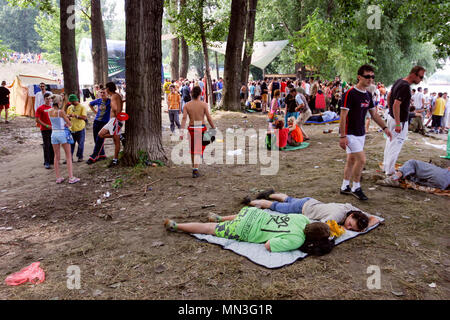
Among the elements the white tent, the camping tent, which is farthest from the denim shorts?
the white tent

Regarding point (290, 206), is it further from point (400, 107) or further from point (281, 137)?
point (281, 137)

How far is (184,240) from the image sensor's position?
13.9 feet

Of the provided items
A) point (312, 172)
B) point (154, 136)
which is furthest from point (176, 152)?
point (312, 172)

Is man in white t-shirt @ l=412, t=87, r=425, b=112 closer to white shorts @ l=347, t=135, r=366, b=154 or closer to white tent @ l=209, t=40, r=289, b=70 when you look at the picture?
white tent @ l=209, t=40, r=289, b=70

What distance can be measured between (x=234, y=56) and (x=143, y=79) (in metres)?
10.5

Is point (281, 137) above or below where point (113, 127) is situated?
below

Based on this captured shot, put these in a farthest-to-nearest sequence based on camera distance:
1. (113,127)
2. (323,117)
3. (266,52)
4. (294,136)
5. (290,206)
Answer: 1. (266,52)
2. (323,117)
3. (294,136)
4. (113,127)
5. (290,206)

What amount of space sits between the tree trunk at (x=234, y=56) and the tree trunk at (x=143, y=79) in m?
9.76

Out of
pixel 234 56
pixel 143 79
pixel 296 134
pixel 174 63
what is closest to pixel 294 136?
pixel 296 134

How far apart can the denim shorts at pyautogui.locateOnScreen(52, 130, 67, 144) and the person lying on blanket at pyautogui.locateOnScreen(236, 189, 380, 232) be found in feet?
13.8

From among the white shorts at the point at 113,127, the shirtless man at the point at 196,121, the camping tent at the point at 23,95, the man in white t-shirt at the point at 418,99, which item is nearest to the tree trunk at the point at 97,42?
the camping tent at the point at 23,95

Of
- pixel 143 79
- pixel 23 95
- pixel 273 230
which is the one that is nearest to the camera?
pixel 273 230

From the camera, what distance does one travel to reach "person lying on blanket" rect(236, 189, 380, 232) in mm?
4249

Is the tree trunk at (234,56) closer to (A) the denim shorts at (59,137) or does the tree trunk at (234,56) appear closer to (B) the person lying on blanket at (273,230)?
(A) the denim shorts at (59,137)
